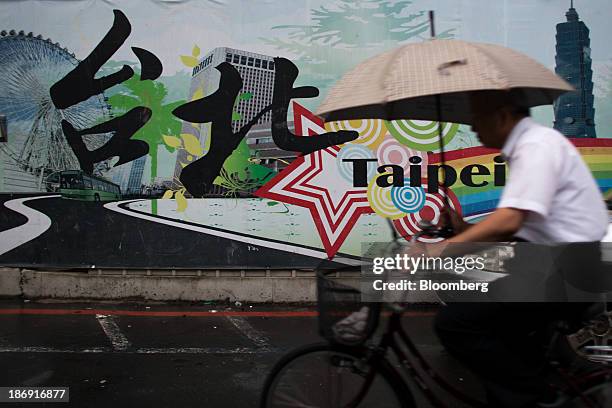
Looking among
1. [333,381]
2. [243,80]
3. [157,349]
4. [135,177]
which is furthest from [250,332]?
[333,381]

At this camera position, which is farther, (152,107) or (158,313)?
(152,107)

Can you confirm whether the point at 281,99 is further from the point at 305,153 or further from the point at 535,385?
the point at 535,385

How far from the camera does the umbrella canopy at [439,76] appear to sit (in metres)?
2.38

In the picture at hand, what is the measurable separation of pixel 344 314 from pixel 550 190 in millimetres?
1011

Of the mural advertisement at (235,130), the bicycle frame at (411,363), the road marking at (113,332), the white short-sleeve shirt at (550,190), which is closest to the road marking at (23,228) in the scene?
the mural advertisement at (235,130)

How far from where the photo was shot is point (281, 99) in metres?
6.63

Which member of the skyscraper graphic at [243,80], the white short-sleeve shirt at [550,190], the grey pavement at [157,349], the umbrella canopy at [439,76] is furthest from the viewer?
the skyscraper graphic at [243,80]

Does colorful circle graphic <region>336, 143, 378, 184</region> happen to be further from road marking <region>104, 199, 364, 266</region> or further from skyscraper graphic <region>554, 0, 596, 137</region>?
skyscraper graphic <region>554, 0, 596, 137</region>

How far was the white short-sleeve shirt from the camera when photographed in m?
2.26

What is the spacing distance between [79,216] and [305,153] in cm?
276

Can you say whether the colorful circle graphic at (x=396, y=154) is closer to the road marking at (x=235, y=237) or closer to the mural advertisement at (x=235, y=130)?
the mural advertisement at (x=235, y=130)

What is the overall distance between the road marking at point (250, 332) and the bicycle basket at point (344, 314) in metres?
2.71

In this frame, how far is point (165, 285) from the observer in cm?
673

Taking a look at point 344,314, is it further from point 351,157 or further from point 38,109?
point 38,109
